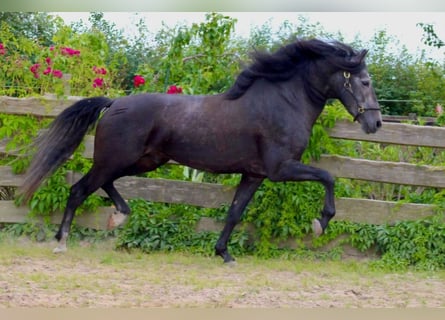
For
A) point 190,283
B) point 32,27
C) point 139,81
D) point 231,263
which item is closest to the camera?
point 190,283

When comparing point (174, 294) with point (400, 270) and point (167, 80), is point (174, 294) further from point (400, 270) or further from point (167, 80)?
point (167, 80)

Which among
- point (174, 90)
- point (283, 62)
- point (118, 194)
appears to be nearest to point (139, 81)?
point (174, 90)

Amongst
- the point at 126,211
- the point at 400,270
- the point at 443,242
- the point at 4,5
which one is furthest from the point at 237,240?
the point at 4,5

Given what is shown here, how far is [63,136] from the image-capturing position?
598 centimetres

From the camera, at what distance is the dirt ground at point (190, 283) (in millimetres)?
4211

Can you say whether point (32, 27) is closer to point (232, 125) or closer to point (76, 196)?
point (76, 196)

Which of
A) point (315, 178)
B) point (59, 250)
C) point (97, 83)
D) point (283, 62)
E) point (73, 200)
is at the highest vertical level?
point (283, 62)

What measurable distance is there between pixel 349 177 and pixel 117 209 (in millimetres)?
2267

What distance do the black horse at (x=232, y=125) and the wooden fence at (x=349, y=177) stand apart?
1.74 ft

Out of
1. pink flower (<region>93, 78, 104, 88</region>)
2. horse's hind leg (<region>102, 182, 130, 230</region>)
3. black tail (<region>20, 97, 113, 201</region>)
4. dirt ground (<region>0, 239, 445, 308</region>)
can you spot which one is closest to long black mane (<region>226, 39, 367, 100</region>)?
black tail (<region>20, 97, 113, 201</region>)

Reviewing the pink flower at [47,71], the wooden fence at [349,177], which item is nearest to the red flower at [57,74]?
the pink flower at [47,71]

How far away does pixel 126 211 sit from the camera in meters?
5.96

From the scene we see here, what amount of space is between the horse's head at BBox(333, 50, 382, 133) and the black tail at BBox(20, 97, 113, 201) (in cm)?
218

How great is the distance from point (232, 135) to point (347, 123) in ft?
4.16
